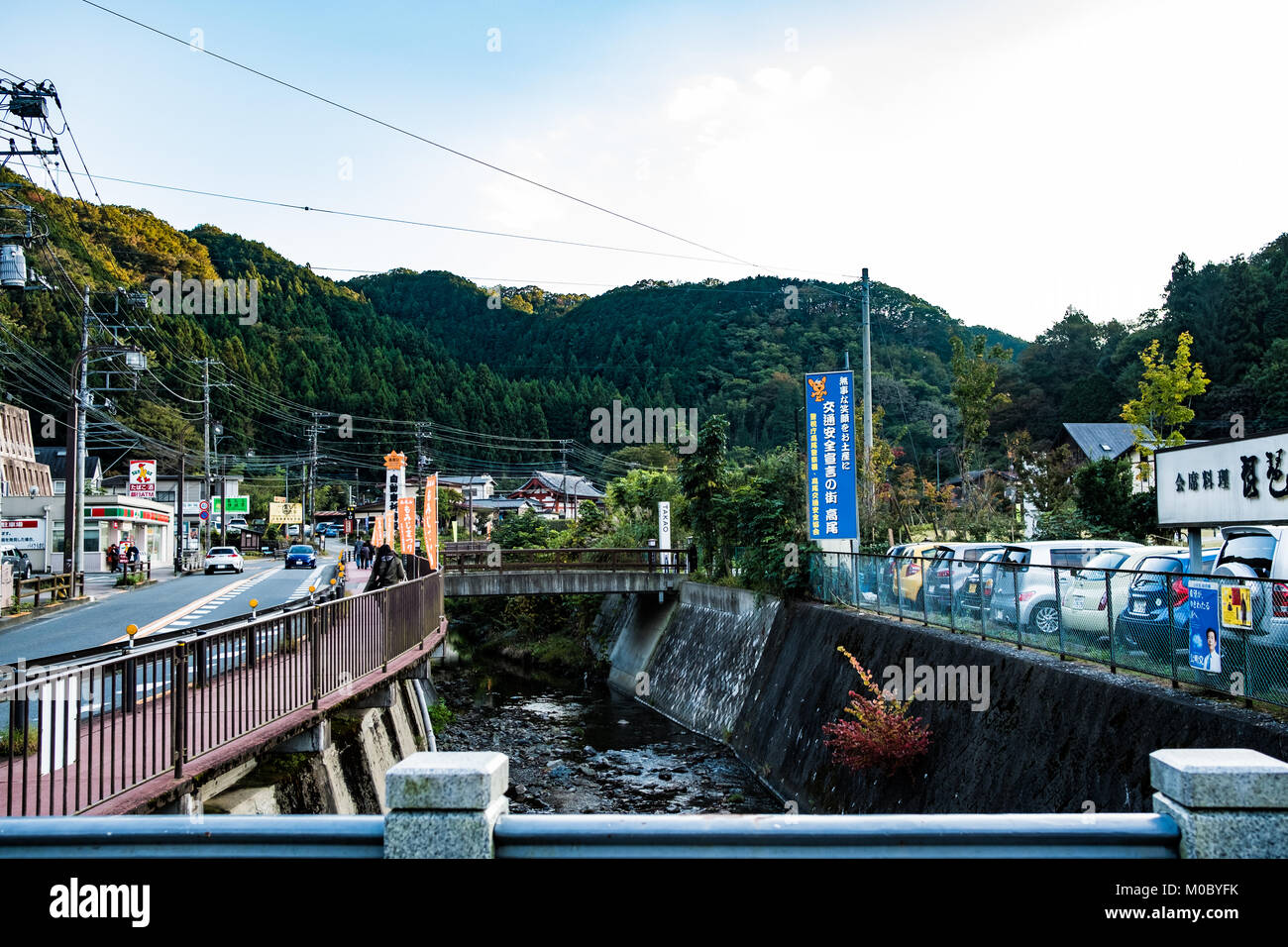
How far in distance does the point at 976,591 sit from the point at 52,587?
1089 inches

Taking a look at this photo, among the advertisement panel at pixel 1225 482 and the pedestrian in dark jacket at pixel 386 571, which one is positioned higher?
the advertisement panel at pixel 1225 482

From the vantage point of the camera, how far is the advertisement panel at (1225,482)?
33.4ft

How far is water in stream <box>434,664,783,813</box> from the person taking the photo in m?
15.2

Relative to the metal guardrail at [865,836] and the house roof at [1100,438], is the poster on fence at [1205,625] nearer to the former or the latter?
the metal guardrail at [865,836]

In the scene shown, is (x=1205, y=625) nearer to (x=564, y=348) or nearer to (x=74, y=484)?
(x=74, y=484)

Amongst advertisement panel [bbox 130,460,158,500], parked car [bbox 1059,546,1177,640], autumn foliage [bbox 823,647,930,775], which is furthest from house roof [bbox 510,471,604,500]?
parked car [bbox 1059,546,1177,640]

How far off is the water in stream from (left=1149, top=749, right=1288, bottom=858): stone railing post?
1162 cm

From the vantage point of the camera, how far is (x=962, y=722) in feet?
34.6

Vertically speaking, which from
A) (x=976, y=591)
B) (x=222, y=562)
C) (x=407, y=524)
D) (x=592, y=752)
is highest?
(x=407, y=524)

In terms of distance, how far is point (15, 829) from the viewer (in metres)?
3.19

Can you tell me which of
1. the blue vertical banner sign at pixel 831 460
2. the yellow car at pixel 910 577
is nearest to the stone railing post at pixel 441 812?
the yellow car at pixel 910 577

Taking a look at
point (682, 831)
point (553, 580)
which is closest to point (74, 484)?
point (553, 580)

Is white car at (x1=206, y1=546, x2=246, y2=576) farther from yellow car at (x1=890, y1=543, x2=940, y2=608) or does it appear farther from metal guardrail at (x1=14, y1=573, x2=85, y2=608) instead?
yellow car at (x1=890, y1=543, x2=940, y2=608)

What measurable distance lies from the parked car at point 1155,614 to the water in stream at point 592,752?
7194 millimetres
